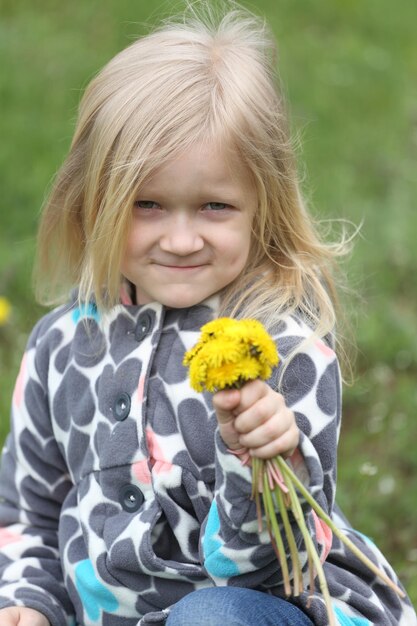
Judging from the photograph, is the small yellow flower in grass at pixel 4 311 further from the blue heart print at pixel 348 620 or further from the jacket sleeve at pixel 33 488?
the blue heart print at pixel 348 620

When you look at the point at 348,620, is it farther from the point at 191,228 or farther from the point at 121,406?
the point at 191,228

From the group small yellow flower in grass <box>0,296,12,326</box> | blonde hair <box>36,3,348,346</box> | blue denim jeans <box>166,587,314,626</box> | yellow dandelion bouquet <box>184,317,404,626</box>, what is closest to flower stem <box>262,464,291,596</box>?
yellow dandelion bouquet <box>184,317,404,626</box>

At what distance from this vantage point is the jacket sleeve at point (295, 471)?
1.82 metres

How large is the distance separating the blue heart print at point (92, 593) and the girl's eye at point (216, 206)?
75 cm

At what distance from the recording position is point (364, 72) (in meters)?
5.80

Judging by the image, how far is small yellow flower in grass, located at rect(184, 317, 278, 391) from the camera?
63.0 inches

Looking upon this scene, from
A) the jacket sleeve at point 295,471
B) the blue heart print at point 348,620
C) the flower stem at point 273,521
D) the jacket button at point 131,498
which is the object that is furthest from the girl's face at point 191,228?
the blue heart print at point 348,620

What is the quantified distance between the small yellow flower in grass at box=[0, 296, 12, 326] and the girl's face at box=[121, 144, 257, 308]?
4.84ft

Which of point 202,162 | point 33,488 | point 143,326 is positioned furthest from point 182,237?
point 33,488

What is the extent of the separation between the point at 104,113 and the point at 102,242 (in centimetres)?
24

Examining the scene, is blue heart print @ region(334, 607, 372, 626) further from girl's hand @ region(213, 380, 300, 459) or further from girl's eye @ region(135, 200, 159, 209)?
girl's eye @ region(135, 200, 159, 209)

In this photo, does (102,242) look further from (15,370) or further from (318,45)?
(318,45)

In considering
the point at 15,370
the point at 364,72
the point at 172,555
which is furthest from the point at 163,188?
the point at 364,72

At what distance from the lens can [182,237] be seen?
201cm
